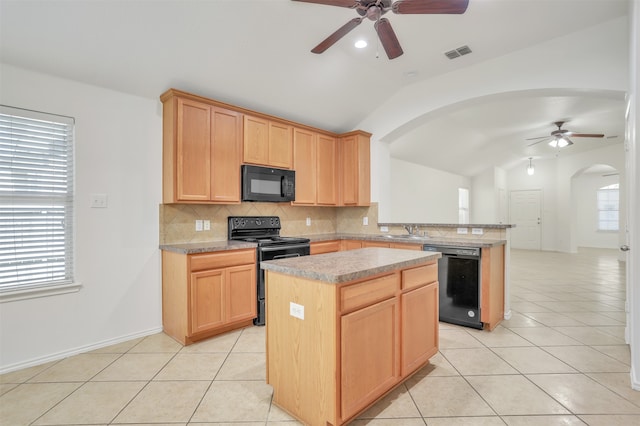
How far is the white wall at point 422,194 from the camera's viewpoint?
7090 mm

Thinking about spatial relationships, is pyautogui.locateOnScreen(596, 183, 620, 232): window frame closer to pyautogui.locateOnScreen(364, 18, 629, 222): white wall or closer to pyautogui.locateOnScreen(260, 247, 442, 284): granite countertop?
pyautogui.locateOnScreen(364, 18, 629, 222): white wall

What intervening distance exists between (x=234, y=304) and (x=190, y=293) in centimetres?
49

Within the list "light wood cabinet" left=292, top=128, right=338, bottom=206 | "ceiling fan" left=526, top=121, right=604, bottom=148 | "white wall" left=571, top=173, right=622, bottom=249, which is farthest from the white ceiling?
"white wall" left=571, top=173, right=622, bottom=249

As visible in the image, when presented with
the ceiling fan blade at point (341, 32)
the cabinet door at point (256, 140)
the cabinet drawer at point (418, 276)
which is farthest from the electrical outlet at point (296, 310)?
the cabinet door at point (256, 140)

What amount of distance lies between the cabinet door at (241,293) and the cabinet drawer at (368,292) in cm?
179

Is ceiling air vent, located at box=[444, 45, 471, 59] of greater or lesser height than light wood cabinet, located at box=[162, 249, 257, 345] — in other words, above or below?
above

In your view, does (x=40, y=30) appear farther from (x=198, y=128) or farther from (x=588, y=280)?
(x=588, y=280)

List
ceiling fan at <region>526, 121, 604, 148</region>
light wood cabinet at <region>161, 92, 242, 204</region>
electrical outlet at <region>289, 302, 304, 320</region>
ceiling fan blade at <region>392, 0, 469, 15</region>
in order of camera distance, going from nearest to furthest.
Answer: electrical outlet at <region>289, 302, 304, 320</region>, ceiling fan blade at <region>392, 0, 469, 15</region>, light wood cabinet at <region>161, 92, 242, 204</region>, ceiling fan at <region>526, 121, 604, 148</region>

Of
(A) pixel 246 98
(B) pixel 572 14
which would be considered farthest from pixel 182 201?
(B) pixel 572 14

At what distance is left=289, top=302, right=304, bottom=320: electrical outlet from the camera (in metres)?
1.74

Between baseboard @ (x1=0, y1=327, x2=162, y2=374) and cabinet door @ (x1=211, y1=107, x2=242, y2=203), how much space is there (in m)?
1.50

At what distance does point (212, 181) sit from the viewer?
10.9 feet

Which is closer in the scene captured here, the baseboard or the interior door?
the baseboard

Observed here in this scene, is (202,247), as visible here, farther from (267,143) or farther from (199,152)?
(267,143)
